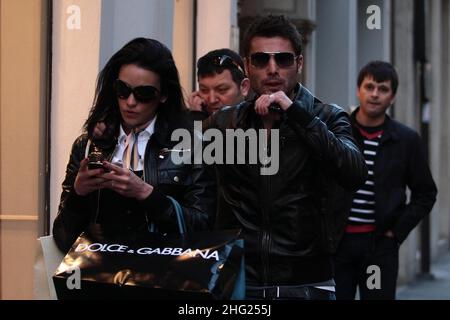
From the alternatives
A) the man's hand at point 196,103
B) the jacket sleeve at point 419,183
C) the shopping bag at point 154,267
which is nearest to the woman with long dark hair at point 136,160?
the shopping bag at point 154,267

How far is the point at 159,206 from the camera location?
326 centimetres

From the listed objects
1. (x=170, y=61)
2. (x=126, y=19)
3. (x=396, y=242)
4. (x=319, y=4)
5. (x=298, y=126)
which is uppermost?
(x=319, y=4)

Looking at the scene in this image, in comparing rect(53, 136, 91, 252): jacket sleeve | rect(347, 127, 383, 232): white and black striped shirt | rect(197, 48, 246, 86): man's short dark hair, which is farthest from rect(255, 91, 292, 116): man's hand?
rect(347, 127, 383, 232): white and black striped shirt

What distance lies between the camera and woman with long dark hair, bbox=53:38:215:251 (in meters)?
3.29

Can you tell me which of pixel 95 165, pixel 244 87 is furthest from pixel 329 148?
pixel 244 87

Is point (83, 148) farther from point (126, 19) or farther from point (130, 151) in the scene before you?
point (126, 19)

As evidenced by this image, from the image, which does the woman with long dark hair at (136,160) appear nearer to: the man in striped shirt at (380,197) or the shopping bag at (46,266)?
the shopping bag at (46,266)

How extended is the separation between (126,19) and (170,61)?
99.1 inches

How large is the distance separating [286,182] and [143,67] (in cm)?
67

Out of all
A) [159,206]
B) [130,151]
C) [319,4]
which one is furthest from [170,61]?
[319,4]

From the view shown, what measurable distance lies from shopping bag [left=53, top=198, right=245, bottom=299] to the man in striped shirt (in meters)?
2.80

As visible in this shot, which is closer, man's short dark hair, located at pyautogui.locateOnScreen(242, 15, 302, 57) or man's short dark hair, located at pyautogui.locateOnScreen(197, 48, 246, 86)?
man's short dark hair, located at pyautogui.locateOnScreen(242, 15, 302, 57)

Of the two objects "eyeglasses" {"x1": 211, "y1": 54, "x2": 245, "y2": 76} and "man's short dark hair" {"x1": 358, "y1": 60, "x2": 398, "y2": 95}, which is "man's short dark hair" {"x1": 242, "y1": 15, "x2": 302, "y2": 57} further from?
"man's short dark hair" {"x1": 358, "y1": 60, "x2": 398, "y2": 95}

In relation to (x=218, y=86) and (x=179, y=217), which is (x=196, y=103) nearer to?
(x=218, y=86)
